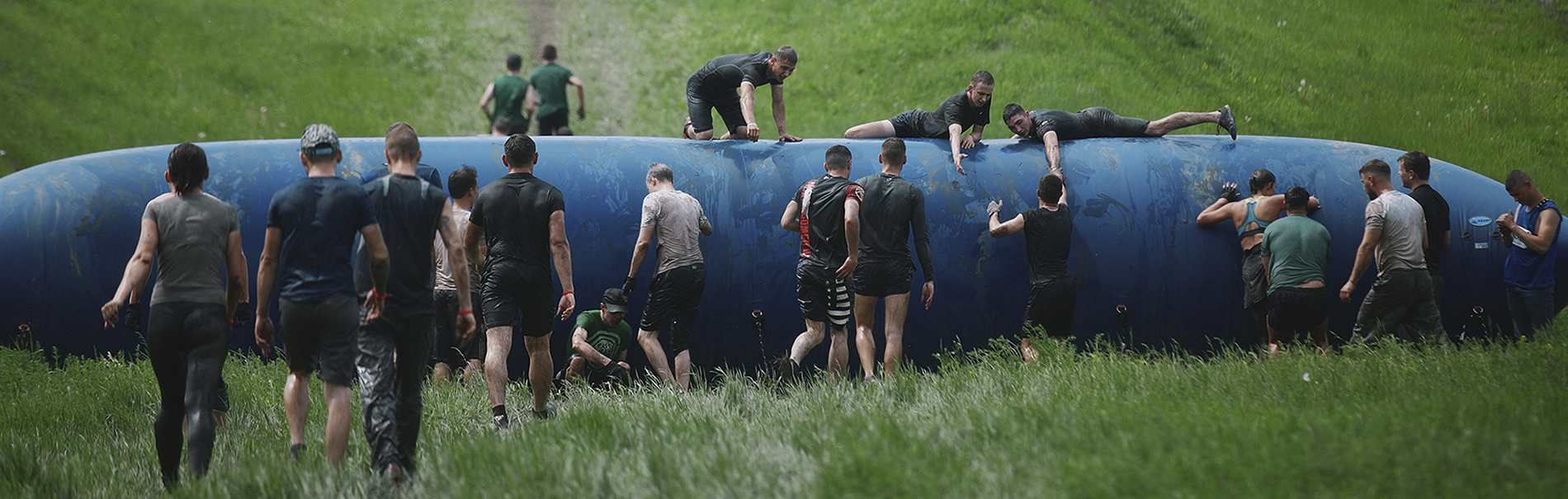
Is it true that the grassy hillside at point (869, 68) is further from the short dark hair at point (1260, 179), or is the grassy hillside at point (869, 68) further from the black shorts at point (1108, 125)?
the short dark hair at point (1260, 179)

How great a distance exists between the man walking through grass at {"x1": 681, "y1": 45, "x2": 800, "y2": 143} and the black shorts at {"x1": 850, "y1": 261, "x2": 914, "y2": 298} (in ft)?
4.60

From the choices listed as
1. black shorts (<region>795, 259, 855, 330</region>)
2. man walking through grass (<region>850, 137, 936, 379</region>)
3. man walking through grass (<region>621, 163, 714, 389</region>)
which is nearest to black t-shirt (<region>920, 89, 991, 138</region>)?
man walking through grass (<region>850, 137, 936, 379</region>)

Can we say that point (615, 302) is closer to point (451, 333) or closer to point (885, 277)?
point (451, 333)

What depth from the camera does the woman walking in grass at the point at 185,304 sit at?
4562mm

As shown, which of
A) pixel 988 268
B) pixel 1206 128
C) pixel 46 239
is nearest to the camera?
pixel 46 239

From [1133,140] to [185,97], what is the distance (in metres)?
14.6

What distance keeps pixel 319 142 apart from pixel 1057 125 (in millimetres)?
5453

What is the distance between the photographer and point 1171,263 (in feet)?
24.2

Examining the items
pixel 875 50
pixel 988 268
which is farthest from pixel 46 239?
pixel 875 50

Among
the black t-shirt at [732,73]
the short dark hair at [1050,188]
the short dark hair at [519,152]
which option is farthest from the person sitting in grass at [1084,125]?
the short dark hair at [519,152]

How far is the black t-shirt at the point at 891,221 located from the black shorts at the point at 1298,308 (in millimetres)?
2544

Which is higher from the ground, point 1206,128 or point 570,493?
point 1206,128

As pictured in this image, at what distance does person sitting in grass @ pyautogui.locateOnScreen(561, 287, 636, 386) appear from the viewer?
22.3ft

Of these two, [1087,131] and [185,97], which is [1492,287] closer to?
[1087,131]
